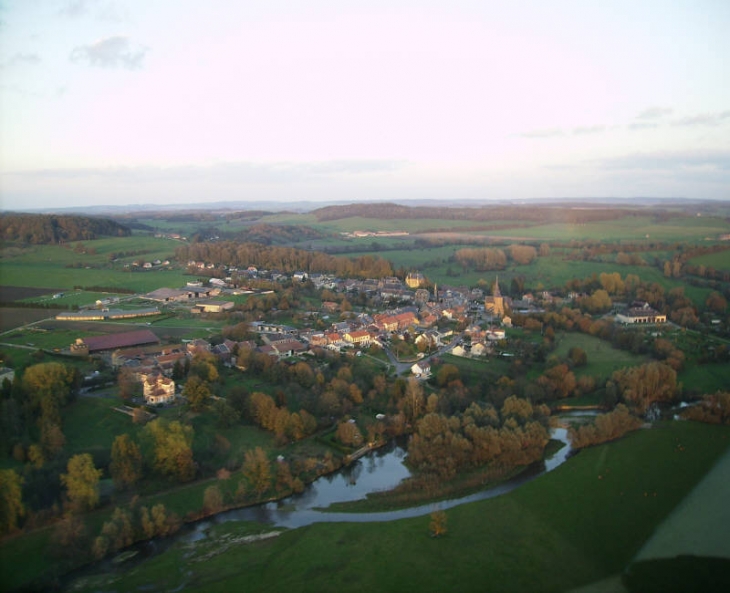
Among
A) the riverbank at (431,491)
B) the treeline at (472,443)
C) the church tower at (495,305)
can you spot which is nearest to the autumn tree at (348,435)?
the treeline at (472,443)

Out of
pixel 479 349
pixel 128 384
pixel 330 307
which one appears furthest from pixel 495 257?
pixel 128 384

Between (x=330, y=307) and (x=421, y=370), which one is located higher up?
(x=330, y=307)

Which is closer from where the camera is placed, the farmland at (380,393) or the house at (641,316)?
the farmland at (380,393)

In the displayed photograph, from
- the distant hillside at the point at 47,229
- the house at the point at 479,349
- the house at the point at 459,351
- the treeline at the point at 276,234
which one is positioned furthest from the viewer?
the treeline at the point at 276,234

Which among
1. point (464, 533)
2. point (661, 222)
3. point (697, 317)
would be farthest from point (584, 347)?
point (661, 222)

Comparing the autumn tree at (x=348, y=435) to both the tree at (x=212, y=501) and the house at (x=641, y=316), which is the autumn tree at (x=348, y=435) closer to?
the tree at (x=212, y=501)

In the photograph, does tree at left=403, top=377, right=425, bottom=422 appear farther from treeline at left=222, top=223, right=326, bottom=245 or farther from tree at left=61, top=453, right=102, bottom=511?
treeline at left=222, top=223, right=326, bottom=245

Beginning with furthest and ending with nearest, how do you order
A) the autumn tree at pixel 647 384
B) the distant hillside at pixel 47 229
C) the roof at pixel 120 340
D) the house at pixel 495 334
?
the distant hillside at pixel 47 229, the house at pixel 495 334, the roof at pixel 120 340, the autumn tree at pixel 647 384

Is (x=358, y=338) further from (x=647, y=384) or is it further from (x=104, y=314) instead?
(x=104, y=314)
